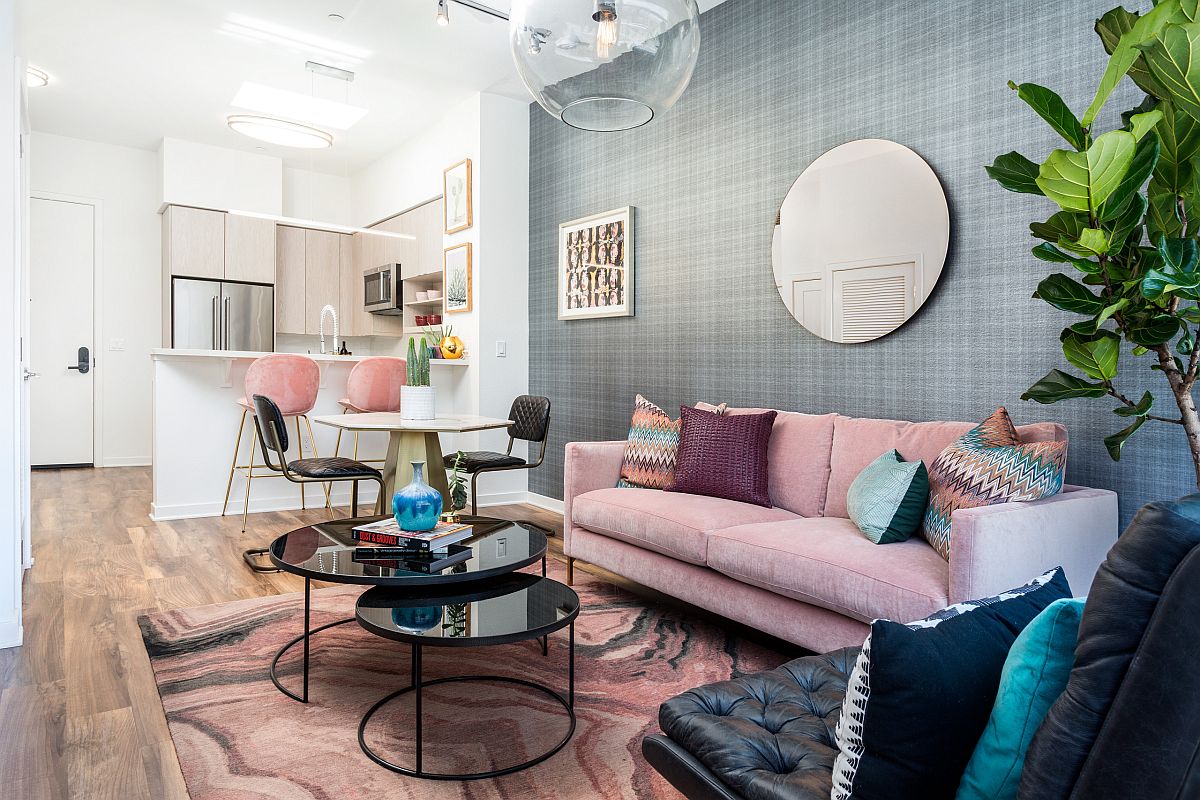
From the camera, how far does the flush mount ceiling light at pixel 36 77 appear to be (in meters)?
5.11

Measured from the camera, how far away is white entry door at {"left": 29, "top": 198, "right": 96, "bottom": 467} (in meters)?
6.80

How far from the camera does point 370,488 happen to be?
5.70 meters

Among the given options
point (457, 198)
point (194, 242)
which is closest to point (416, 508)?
point (457, 198)

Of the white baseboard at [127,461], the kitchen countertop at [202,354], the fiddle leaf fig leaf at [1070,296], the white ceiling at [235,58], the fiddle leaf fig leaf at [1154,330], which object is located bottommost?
the white baseboard at [127,461]

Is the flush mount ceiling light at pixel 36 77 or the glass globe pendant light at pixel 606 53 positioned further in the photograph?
the flush mount ceiling light at pixel 36 77

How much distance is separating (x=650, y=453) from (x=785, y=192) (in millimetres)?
1372

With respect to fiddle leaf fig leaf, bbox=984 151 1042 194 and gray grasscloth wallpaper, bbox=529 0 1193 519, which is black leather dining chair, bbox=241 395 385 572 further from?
fiddle leaf fig leaf, bbox=984 151 1042 194

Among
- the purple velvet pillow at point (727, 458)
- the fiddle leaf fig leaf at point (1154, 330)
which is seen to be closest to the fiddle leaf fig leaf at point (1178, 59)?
Result: the fiddle leaf fig leaf at point (1154, 330)

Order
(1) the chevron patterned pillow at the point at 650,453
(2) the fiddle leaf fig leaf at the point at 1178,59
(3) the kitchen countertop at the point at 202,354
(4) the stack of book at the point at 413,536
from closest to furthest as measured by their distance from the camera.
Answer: (2) the fiddle leaf fig leaf at the point at 1178,59 < (4) the stack of book at the point at 413,536 < (1) the chevron patterned pillow at the point at 650,453 < (3) the kitchen countertop at the point at 202,354

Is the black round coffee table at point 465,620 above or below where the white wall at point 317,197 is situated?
below

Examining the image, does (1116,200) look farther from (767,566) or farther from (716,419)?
(716,419)

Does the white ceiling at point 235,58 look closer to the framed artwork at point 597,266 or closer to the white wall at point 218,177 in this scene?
the white wall at point 218,177

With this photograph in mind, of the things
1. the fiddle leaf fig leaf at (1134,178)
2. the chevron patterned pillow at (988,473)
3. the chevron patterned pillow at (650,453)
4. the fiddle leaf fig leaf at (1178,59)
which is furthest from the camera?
the chevron patterned pillow at (650,453)

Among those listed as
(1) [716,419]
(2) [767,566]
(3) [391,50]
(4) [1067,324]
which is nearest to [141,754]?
(2) [767,566]
